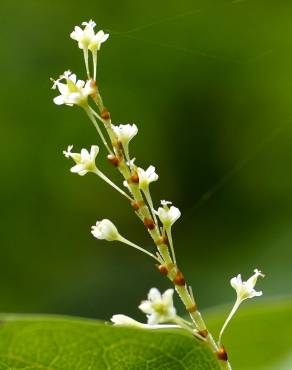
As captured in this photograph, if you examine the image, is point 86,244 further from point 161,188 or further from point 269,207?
point 269,207

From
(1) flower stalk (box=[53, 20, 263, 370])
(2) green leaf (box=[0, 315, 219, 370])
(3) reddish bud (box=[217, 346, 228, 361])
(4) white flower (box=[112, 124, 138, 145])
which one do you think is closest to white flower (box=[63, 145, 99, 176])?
(1) flower stalk (box=[53, 20, 263, 370])

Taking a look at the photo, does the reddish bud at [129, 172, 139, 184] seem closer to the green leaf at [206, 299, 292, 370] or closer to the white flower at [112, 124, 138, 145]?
the white flower at [112, 124, 138, 145]

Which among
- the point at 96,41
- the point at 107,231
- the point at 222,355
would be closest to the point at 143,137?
the point at 96,41

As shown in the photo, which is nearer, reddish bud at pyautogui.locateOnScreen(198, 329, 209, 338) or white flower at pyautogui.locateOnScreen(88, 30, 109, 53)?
reddish bud at pyautogui.locateOnScreen(198, 329, 209, 338)

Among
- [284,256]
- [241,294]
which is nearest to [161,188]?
[284,256]

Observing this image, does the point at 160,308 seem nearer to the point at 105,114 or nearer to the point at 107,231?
the point at 107,231

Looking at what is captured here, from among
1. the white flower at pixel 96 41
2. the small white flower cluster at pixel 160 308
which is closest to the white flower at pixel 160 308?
the small white flower cluster at pixel 160 308

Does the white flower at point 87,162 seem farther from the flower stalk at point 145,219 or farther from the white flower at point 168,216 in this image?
the white flower at point 168,216
